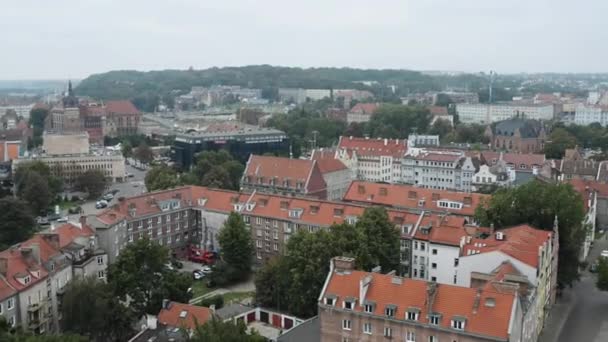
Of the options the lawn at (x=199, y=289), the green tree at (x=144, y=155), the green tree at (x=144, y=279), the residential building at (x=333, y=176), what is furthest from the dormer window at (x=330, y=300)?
the green tree at (x=144, y=155)

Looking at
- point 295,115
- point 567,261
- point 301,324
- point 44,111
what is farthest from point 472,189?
point 44,111

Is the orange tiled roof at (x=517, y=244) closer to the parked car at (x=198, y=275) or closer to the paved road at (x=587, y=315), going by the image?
the paved road at (x=587, y=315)

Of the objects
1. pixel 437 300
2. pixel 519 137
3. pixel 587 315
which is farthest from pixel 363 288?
pixel 519 137

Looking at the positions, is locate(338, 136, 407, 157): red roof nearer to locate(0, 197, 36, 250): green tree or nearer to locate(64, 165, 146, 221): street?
locate(64, 165, 146, 221): street

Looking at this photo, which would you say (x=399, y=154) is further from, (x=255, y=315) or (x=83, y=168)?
(x=255, y=315)

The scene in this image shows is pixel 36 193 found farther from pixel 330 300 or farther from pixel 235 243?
pixel 330 300

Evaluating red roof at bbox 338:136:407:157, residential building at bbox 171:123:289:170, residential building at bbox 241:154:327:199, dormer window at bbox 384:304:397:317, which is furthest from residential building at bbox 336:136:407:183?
dormer window at bbox 384:304:397:317

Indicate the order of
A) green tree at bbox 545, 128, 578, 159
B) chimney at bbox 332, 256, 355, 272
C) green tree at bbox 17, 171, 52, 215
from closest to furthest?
chimney at bbox 332, 256, 355, 272 → green tree at bbox 17, 171, 52, 215 → green tree at bbox 545, 128, 578, 159

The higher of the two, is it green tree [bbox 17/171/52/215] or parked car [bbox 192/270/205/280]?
green tree [bbox 17/171/52/215]
